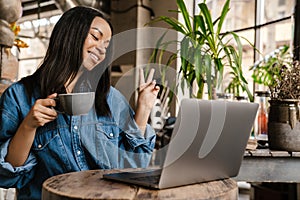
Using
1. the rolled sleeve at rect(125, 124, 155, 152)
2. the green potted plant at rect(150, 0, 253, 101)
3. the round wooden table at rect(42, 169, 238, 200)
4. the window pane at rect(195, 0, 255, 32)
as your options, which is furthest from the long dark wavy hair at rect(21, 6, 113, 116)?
the window pane at rect(195, 0, 255, 32)

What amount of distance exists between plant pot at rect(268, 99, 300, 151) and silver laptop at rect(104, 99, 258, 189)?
0.69 meters

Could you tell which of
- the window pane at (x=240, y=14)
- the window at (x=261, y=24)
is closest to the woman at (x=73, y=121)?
the window at (x=261, y=24)

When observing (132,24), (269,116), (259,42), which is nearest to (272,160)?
(269,116)

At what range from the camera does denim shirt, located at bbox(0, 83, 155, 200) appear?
4.48 ft

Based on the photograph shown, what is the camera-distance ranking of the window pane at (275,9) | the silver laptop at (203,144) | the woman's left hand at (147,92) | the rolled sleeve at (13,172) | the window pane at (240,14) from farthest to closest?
the window pane at (240,14), the window pane at (275,9), the woman's left hand at (147,92), the rolled sleeve at (13,172), the silver laptop at (203,144)

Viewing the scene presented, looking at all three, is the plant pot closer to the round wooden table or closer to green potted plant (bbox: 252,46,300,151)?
green potted plant (bbox: 252,46,300,151)

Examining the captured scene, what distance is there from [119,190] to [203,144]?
0.25 metres

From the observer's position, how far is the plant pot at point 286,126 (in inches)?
69.8

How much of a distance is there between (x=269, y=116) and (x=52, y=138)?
1.04 m

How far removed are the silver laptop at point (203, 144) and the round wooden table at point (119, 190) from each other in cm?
2

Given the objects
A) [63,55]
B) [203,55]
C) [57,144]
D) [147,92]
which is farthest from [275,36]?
[57,144]

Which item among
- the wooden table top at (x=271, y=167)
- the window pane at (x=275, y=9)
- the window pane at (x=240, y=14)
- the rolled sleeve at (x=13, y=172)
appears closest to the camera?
the rolled sleeve at (x=13, y=172)

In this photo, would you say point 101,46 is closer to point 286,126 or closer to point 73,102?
point 73,102

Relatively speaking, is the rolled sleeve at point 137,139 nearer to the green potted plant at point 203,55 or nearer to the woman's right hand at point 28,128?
the woman's right hand at point 28,128
